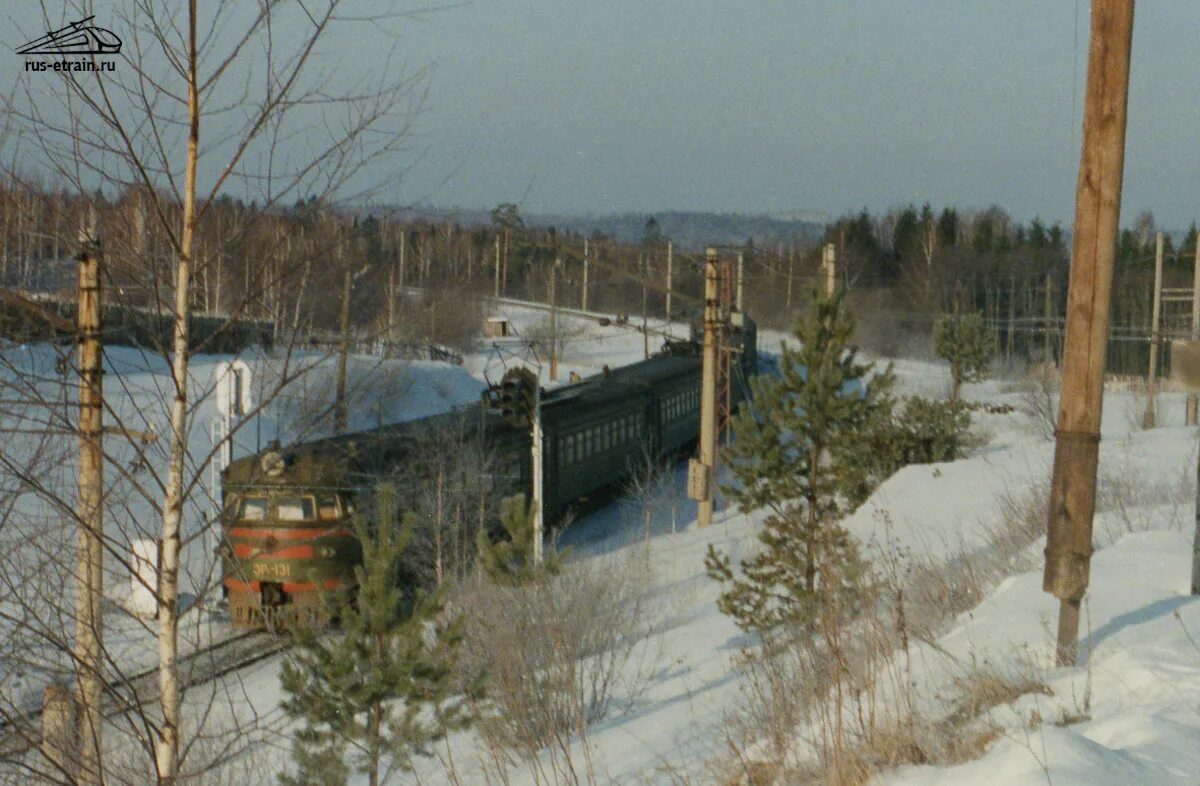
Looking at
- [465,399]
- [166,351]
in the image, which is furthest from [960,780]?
[465,399]

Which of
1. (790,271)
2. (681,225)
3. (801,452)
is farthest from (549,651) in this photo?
(681,225)

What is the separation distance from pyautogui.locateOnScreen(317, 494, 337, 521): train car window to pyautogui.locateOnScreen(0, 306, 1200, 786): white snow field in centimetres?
193

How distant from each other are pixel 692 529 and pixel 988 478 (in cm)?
615

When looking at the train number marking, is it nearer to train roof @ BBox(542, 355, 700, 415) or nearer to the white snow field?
the white snow field

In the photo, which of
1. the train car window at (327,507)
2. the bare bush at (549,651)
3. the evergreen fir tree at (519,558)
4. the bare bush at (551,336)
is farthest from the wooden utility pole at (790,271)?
the train car window at (327,507)

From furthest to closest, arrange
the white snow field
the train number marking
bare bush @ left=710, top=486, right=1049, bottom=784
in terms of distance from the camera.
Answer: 1. the train number marking
2. bare bush @ left=710, top=486, right=1049, bottom=784
3. the white snow field

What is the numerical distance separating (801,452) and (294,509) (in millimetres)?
6405

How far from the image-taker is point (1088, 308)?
21.5 feet

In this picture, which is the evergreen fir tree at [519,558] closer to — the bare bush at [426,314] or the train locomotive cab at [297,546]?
the bare bush at [426,314]

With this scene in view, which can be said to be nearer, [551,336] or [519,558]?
[519,558]


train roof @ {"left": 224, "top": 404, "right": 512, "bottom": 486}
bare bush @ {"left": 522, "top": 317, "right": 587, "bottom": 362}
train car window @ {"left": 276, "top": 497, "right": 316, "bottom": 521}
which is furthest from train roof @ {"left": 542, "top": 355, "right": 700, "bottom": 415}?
train car window @ {"left": 276, "top": 497, "right": 316, "bottom": 521}

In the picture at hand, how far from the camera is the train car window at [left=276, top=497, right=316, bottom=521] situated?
51.5 feet

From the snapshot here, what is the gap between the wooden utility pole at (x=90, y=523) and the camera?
206 inches

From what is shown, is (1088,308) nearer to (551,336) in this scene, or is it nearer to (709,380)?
(551,336)
